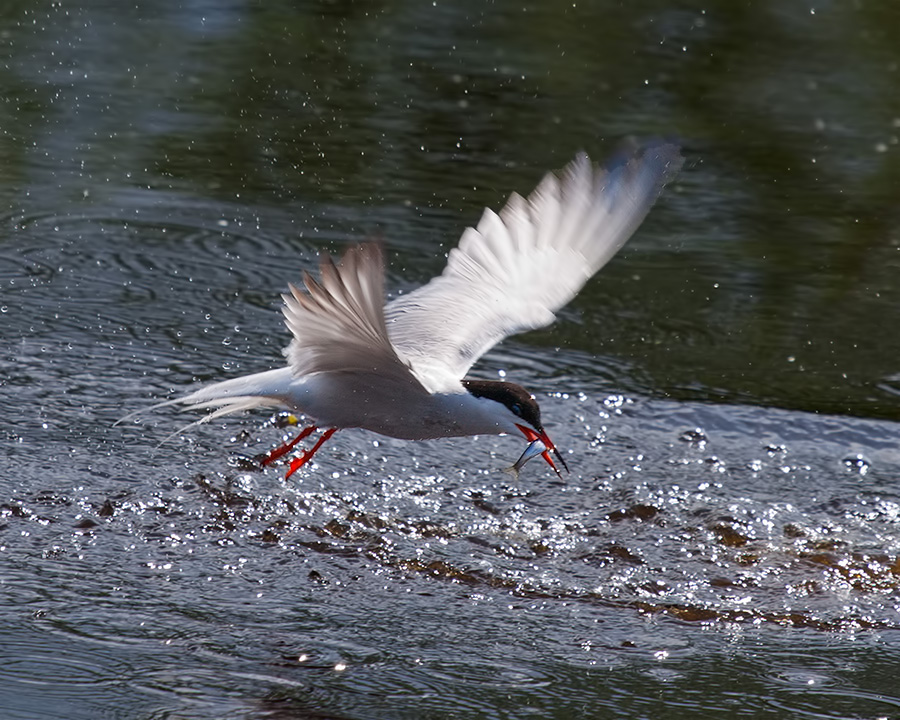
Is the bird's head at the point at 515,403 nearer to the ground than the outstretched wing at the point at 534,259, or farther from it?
nearer to the ground

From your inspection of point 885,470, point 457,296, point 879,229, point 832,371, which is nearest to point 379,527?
point 457,296

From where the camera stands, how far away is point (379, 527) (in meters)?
5.21

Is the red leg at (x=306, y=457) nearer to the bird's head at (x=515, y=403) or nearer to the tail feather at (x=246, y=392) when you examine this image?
the tail feather at (x=246, y=392)

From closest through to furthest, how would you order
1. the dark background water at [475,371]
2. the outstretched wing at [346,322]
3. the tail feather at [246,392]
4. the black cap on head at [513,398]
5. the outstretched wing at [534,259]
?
the outstretched wing at [346,322] → the dark background water at [475,371] → the black cap on head at [513,398] → the tail feather at [246,392] → the outstretched wing at [534,259]

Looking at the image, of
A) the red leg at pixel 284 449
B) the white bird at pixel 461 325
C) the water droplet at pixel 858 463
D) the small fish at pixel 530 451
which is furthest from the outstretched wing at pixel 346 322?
the water droplet at pixel 858 463

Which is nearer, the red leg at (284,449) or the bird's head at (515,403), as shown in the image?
the bird's head at (515,403)

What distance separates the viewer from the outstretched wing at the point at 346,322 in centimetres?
405

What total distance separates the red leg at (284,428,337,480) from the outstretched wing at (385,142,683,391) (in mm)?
431

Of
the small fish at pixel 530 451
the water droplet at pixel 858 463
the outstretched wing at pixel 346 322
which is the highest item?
the water droplet at pixel 858 463

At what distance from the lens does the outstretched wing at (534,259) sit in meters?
5.43

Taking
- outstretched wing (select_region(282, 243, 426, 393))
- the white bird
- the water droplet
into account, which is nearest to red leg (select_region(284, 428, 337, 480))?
the white bird

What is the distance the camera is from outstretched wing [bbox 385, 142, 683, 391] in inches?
214

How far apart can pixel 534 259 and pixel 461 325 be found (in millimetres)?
401

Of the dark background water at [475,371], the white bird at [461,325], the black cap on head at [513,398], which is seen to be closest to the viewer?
the dark background water at [475,371]
